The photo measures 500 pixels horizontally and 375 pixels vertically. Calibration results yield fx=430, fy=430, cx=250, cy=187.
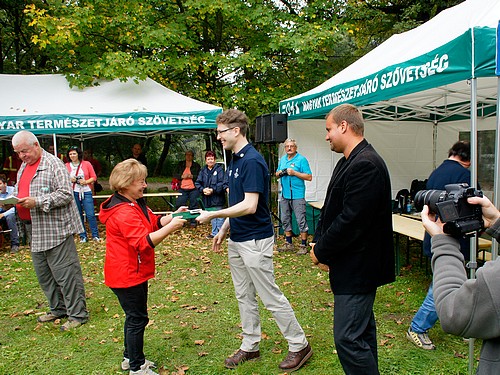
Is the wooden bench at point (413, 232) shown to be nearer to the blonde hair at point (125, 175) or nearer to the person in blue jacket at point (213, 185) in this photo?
the person in blue jacket at point (213, 185)

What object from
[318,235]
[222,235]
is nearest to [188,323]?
[222,235]

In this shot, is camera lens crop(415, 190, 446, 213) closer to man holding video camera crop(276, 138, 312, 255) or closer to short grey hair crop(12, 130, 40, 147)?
short grey hair crop(12, 130, 40, 147)

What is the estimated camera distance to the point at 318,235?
261cm

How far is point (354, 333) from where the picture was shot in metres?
2.38

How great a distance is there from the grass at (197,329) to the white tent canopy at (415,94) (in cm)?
209

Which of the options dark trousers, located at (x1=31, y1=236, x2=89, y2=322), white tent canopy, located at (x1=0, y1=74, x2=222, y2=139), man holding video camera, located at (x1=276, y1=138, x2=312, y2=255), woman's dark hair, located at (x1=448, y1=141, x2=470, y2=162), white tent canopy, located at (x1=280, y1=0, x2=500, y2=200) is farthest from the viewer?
white tent canopy, located at (x1=0, y1=74, x2=222, y2=139)

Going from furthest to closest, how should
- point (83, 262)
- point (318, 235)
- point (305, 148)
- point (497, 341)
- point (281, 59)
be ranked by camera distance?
point (281, 59) < point (305, 148) < point (83, 262) < point (318, 235) < point (497, 341)

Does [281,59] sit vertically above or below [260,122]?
above

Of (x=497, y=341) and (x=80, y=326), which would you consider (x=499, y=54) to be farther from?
(x=80, y=326)

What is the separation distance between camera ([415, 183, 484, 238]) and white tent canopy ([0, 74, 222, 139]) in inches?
291

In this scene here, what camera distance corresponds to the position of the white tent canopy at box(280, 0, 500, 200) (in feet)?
11.8

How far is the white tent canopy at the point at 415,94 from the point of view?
3.59m

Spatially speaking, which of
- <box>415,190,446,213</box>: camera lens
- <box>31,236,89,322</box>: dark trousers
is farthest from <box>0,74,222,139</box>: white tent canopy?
<box>415,190,446,213</box>: camera lens

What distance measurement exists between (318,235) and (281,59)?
9764mm
